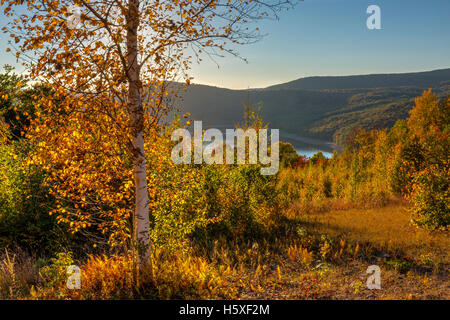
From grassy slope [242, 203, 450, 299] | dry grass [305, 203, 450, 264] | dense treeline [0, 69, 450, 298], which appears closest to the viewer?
dense treeline [0, 69, 450, 298]

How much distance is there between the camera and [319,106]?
141m

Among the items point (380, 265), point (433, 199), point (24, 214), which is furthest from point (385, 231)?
point (24, 214)

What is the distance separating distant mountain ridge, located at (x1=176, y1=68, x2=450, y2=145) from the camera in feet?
280

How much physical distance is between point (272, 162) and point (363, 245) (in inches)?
121

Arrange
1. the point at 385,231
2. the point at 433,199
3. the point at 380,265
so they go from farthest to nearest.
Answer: the point at 385,231 < the point at 433,199 < the point at 380,265

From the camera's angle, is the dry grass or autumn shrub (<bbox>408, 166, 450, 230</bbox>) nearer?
the dry grass

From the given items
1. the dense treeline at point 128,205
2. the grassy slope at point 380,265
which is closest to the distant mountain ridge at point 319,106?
the dense treeline at point 128,205

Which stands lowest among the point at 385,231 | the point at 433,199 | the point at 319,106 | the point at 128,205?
the point at 385,231

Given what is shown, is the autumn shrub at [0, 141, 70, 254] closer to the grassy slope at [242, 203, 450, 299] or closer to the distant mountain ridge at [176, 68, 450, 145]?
the grassy slope at [242, 203, 450, 299]

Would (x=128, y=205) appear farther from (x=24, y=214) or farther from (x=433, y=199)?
(x=433, y=199)

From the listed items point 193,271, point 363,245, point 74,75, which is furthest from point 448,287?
point 74,75

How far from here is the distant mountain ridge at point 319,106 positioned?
85375 millimetres

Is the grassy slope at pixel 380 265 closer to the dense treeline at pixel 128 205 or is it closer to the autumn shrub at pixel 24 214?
the dense treeline at pixel 128 205

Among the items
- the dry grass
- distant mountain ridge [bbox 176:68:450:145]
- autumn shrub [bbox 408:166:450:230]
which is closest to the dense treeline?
autumn shrub [bbox 408:166:450:230]
